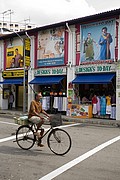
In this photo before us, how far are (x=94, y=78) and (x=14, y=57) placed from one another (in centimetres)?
867

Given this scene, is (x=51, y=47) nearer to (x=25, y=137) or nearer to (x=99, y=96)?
(x=99, y=96)

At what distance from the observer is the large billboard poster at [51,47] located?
20109 mm

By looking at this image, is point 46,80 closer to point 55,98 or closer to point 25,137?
point 55,98

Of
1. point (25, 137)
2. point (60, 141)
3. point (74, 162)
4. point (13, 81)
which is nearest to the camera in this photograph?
point (74, 162)

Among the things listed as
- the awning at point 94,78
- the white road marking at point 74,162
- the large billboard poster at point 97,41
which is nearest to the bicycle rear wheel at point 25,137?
the white road marking at point 74,162

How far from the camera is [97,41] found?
18.0 metres

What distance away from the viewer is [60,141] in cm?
764

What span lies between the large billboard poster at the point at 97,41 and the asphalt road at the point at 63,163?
9.36 metres

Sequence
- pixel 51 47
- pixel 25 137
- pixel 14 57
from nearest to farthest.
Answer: pixel 25 137 → pixel 51 47 → pixel 14 57

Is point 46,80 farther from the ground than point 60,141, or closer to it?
farther from the ground

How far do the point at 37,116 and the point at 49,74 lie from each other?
507 inches

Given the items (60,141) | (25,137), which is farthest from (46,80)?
(60,141)

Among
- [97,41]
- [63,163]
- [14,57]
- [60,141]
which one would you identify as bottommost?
[63,163]

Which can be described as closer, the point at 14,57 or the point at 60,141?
the point at 60,141
